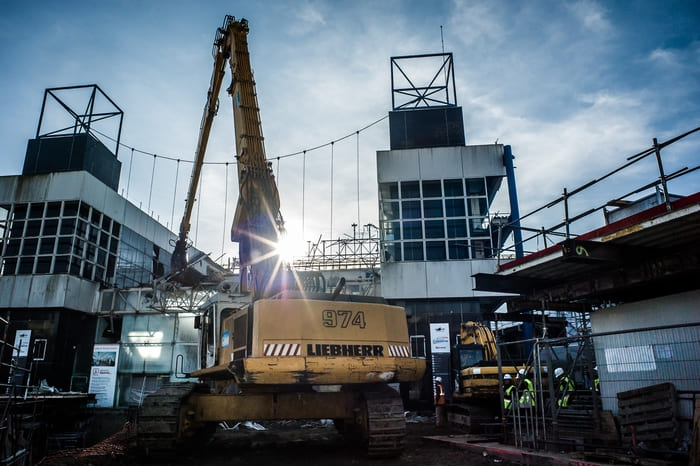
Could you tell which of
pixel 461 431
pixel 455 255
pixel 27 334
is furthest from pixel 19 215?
pixel 461 431

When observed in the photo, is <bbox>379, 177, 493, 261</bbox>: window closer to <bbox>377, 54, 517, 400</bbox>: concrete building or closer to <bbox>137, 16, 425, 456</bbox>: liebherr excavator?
<bbox>377, 54, 517, 400</bbox>: concrete building

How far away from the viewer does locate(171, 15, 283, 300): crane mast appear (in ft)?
41.3

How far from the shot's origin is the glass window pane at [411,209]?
85.9 ft

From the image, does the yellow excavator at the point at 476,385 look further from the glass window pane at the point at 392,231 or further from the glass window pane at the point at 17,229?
the glass window pane at the point at 17,229

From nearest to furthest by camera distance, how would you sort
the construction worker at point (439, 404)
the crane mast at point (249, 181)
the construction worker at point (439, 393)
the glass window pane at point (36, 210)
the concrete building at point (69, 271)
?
the crane mast at point (249, 181) → the construction worker at point (439, 404) → the construction worker at point (439, 393) → the concrete building at point (69, 271) → the glass window pane at point (36, 210)

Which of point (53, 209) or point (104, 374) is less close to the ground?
point (53, 209)

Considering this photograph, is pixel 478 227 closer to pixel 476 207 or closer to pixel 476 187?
pixel 476 207

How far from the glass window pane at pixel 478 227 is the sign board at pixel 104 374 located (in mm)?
19660

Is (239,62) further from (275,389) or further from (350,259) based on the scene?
(350,259)

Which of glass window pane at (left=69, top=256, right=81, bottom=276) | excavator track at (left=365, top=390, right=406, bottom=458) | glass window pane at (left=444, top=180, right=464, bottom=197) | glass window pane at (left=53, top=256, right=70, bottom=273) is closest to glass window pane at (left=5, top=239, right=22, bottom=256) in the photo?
glass window pane at (left=53, top=256, right=70, bottom=273)

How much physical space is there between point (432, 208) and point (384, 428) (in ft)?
59.4

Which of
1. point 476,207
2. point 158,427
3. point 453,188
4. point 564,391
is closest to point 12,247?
point 158,427

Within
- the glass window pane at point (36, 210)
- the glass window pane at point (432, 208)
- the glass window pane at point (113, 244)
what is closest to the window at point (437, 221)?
the glass window pane at point (432, 208)

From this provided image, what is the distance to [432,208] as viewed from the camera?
26109 millimetres
